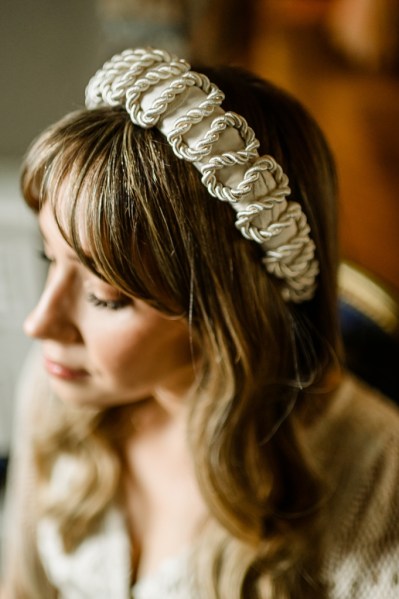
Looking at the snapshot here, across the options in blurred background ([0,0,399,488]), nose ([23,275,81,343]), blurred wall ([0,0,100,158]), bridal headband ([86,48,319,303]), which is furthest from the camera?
blurred wall ([0,0,100,158])

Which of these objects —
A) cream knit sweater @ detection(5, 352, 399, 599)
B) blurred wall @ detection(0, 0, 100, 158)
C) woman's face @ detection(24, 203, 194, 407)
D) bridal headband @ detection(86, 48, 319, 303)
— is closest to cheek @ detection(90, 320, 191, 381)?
woman's face @ detection(24, 203, 194, 407)

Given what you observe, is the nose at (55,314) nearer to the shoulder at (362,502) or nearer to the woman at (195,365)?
the woman at (195,365)

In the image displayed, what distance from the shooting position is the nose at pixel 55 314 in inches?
28.7

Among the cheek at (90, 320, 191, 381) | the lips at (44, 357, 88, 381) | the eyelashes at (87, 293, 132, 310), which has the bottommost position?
the lips at (44, 357, 88, 381)

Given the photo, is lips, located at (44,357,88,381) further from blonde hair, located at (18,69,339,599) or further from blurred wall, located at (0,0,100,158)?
blurred wall, located at (0,0,100,158)

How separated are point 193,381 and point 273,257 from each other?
26cm

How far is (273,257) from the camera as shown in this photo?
701 millimetres

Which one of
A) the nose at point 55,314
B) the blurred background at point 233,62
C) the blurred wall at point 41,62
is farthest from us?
the blurred wall at point 41,62

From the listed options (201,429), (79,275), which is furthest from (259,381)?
(79,275)

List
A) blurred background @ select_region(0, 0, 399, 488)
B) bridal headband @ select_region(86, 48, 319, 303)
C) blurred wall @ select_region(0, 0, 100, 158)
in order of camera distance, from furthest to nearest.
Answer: blurred wall @ select_region(0, 0, 100, 158) < blurred background @ select_region(0, 0, 399, 488) < bridal headband @ select_region(86, 48, 319, 303)

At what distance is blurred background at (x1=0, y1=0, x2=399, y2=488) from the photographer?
1317 mm

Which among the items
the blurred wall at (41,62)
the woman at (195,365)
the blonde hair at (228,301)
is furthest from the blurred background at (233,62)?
the blonde hair at (228,301)

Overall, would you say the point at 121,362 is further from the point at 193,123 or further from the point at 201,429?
the point at 193,123

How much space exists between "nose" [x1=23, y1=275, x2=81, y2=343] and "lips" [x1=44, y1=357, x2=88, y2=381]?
53 millimetres
